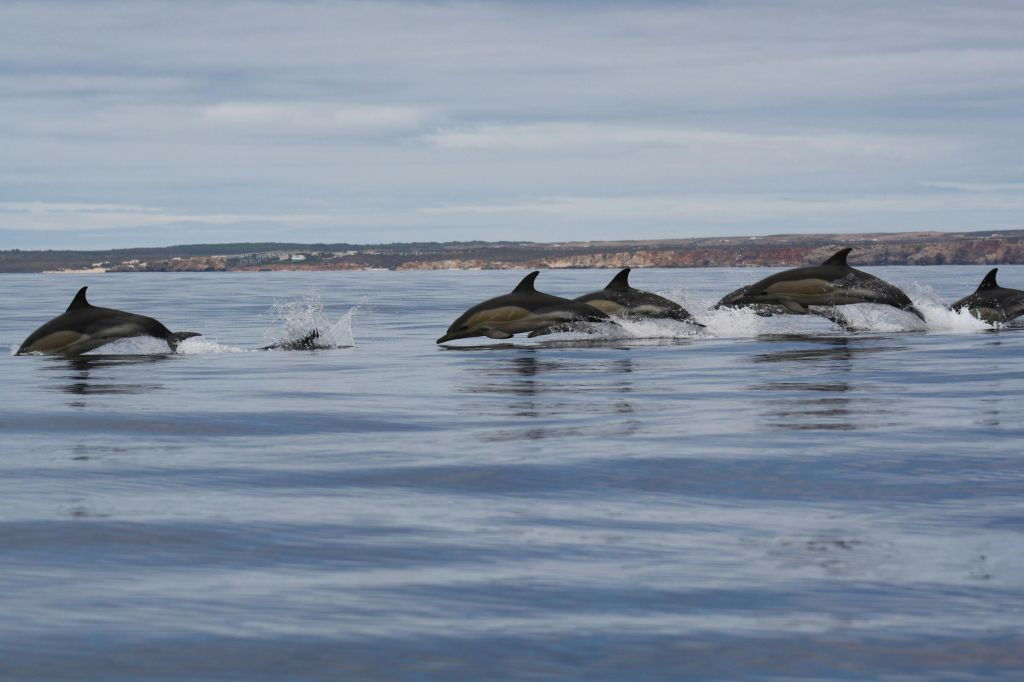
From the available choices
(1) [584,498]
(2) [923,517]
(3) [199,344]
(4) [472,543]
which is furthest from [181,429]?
(3) [199,344]

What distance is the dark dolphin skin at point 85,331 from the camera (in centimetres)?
2856

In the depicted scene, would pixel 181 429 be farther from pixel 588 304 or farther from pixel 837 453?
pixel 588 304

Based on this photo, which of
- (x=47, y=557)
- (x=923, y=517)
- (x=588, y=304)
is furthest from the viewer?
(x=588, y=304)

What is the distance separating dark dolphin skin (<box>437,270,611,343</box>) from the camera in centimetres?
3111

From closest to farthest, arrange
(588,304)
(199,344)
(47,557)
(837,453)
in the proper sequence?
(47,557)
(837,453)
(199,344)
(588,304)

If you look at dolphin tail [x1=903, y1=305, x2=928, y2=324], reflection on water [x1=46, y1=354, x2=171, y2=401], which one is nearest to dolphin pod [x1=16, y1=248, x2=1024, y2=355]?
dolphin tail [x1=903, y1=305, x2=928, y2=324]

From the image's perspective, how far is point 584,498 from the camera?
11055 mm

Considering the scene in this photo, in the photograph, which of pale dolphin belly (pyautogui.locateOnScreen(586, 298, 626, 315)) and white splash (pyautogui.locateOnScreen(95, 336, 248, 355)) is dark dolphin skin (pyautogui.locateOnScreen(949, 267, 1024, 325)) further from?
white splash (pyautogui.locateOnScreen(95, 336, 248, 355))

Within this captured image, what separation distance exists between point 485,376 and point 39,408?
7.20m

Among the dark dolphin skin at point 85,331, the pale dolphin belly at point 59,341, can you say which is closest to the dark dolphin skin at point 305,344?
the dark dolphin skin at point 85,331

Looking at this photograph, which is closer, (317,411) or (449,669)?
(449,669)

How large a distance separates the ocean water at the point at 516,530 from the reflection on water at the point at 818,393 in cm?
14

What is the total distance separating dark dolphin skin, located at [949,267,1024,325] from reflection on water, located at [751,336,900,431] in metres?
10.9

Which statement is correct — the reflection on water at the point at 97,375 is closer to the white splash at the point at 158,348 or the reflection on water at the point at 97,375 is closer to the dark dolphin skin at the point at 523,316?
the white splash at the point at 158,348
